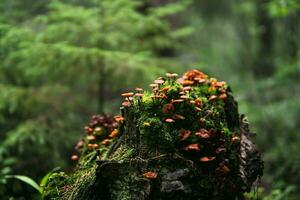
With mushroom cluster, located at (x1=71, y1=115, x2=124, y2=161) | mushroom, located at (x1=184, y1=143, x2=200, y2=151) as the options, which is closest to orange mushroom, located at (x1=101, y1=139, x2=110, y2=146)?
mushroom cluster, located at (x1=71, y1=115, x2=124, y2=161)

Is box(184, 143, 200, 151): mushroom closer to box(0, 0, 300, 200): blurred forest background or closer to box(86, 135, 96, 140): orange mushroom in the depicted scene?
box(86, 135, 96, 140): orange mushroom

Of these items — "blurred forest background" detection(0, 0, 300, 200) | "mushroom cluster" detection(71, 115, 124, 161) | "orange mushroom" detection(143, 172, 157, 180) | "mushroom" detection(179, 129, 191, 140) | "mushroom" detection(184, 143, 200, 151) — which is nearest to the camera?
"orange mushroom" detection(143, 172, 157, 180)

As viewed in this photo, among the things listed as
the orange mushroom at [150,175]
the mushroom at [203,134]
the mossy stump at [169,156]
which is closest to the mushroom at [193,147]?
the mossy stump at [169,156]

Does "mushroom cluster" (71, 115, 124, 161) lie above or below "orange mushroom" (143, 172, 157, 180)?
above

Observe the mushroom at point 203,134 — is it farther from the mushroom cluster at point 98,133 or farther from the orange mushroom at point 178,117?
the mushroom cluster at point 98,133

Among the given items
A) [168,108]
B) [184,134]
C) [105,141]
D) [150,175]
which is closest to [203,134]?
[184,134]

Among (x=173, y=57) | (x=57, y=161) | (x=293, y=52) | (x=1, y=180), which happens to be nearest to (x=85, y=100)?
(x=57, y=161)

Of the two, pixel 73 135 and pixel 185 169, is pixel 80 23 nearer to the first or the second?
pixel 73 135

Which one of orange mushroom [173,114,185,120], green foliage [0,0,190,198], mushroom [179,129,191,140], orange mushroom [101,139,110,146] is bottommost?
mushroom [179,129,191,140]
